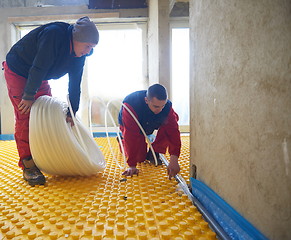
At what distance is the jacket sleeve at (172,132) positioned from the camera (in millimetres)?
2109

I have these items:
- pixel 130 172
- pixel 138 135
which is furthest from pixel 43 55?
pixel 130 172

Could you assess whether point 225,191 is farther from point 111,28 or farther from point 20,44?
point 111,28

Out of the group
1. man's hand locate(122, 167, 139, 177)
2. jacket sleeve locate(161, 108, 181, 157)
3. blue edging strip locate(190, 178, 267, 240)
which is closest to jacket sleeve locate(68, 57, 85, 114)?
man's hand locate(122, 167, 139, 177)

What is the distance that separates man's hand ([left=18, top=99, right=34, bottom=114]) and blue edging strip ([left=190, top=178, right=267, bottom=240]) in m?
1.36

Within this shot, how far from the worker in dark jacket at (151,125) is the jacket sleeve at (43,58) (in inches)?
31.2

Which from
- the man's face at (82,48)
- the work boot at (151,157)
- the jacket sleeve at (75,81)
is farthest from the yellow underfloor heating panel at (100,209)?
the man's face at (82,48)

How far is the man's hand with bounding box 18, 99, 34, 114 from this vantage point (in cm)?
184

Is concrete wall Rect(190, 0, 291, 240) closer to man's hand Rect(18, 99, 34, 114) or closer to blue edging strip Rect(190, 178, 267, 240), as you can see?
blue edging strip Rect(190, 178, 267, 240)

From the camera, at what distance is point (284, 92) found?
708mm

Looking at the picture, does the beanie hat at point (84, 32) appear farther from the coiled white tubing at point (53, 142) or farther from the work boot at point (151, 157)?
the work boot at point (151, 157)

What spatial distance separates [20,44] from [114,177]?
130cm

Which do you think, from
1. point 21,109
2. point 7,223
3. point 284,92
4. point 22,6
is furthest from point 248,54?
point 22,6

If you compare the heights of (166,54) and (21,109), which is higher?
(166,54)

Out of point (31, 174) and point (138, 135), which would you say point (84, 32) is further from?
point (31, 174)
